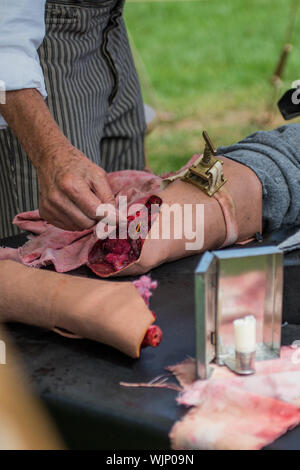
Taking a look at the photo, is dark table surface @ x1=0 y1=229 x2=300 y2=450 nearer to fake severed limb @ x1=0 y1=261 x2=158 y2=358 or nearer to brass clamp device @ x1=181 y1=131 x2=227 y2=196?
fake severed limb @ x1=0 y1=261 x2=158 y2=358

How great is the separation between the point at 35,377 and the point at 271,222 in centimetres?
63

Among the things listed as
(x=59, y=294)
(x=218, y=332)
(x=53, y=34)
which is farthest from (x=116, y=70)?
(x=218, y=332)

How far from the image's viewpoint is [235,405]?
84 centimetres

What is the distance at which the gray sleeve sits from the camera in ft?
4.16

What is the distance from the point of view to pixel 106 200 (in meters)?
1.17

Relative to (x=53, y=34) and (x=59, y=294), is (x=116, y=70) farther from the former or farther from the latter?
(x=59, y=294)

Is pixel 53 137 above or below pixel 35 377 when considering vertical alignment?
above

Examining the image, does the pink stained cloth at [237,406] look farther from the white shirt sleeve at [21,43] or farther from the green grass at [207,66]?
the green grass at [207,66]

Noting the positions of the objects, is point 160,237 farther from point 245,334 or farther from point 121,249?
point 245,334

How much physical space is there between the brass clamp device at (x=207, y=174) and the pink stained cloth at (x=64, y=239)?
0.11 m

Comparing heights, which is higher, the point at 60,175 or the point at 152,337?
the point at 60,175

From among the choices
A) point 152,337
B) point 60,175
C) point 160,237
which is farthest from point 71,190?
point 152,337

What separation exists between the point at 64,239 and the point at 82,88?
1.99 feet

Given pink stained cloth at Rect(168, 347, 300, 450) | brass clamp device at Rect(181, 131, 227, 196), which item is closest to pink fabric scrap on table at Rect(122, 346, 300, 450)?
pink stained cloth at Rect(168, 347, 300, 450)
